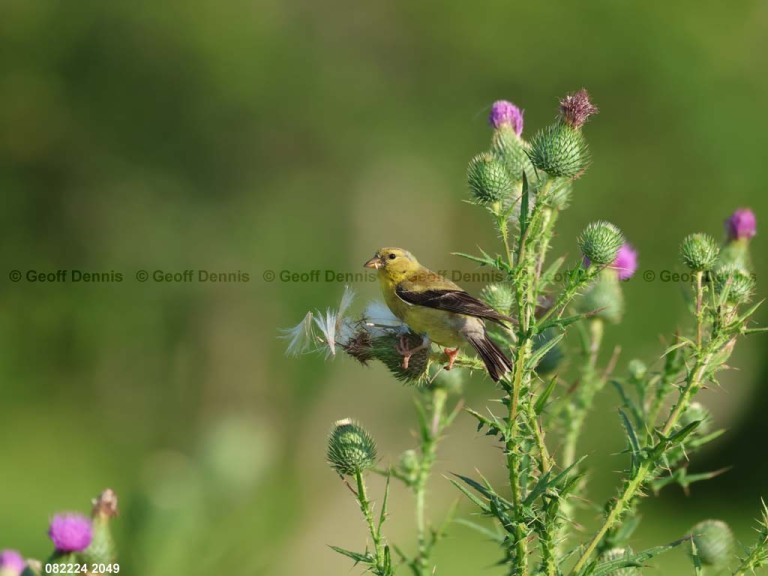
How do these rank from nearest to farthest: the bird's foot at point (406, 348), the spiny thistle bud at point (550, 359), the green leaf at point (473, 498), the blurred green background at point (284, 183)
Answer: the green leaf at point (473, 498) → the bird's foot at point (406, 348) → the spiny thistle bud at point (550, 359) → the blurred green background at point (284, 183)

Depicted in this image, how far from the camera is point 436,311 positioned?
313 cm

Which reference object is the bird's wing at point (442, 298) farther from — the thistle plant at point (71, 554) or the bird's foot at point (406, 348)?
the thistle plant at point (71, 554)

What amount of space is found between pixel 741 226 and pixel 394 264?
1.21m

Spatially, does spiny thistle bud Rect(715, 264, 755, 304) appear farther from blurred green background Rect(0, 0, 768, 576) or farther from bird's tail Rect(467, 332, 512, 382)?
blurred green background Rect(0, 0, 768, 576)

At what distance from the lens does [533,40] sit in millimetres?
11016

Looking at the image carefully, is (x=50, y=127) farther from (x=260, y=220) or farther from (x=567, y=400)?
(x=567, y=400)

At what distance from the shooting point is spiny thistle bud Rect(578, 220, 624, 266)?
2.53 meters

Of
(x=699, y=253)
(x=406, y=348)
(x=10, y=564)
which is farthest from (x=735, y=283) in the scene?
(x=10, y=564)

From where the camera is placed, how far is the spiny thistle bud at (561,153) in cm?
258

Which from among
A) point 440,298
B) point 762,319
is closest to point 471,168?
point 440,298

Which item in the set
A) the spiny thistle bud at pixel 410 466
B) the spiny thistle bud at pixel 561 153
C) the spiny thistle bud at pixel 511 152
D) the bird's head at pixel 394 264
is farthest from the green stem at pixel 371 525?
the bird's head at pixel 394 264

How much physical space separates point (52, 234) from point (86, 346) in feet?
4.61

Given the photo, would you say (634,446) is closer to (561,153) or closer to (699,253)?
(699,253)

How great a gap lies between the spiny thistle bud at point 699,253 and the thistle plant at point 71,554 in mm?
1660
